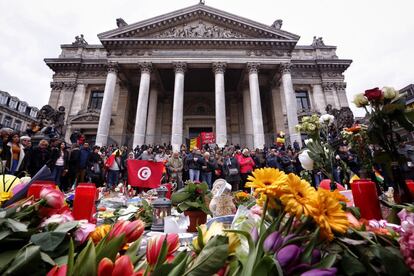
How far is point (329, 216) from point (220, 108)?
16.4 metres

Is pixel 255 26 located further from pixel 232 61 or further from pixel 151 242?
pixel 151 242

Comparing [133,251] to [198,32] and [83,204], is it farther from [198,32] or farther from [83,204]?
[198,32]

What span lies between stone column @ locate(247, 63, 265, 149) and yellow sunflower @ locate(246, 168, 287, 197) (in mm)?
15454

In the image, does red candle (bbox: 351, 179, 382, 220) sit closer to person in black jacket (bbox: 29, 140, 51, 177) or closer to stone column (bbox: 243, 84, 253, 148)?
person in black jacket (bbox: 29, 140, 51, 177)

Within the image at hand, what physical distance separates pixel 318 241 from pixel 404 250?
25 centimetres

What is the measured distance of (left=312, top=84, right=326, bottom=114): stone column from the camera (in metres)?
21.7

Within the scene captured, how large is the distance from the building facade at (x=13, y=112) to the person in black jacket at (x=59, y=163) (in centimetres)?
3855

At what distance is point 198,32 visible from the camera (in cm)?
1972

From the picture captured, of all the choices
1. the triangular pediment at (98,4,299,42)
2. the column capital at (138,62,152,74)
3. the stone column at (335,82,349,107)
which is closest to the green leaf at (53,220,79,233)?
the column capital at (138,62,152,74)

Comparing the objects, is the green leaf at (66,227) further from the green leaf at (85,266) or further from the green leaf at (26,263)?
the green leaf at (85,266)

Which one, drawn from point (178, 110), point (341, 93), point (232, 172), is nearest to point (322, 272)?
point (232, 172)

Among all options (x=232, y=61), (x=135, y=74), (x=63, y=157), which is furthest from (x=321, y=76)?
(x=63, y=157)

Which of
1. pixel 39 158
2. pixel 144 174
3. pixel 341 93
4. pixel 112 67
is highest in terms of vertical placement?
pixel 112 67

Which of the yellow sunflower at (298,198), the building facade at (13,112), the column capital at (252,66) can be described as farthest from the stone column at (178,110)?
the building facade at (13,112)
